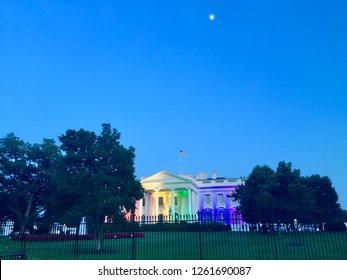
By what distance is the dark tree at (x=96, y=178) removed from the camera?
2175 centimetres

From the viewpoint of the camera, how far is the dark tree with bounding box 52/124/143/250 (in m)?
21.8

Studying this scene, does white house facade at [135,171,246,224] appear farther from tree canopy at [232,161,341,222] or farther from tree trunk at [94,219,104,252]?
tree trunk at [94,219,104,252]

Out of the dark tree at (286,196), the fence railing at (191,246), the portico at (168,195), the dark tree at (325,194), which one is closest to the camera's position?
the fence railing at (191,246)

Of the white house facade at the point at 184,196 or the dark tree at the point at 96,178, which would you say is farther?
the white house facade at the point at 184,196

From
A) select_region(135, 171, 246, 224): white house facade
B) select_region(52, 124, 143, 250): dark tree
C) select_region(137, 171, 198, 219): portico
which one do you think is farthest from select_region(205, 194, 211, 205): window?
select_region(52, 124, 143, 250): dark tree

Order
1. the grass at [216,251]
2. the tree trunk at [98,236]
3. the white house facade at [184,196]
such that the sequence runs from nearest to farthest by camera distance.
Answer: the grass at [216,251]
the tree trunk at [98,236]
the white house facade at [184,196]

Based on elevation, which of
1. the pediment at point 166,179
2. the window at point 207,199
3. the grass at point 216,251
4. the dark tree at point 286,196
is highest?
the pediment at point 166,179

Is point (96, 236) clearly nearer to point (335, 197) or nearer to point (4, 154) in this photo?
point (4, 154)

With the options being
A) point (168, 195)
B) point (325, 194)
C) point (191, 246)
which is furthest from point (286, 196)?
point (168, 195)

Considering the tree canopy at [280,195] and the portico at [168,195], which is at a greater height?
the portico at [168,195]

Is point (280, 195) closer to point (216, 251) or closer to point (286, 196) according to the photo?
point (286, 196)

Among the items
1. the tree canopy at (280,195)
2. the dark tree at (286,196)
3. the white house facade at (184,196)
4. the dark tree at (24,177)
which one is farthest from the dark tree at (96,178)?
the white house facade at (184,196)

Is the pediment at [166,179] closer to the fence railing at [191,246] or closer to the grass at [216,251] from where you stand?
the fence railing at [191,246]

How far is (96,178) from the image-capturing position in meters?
22.2
